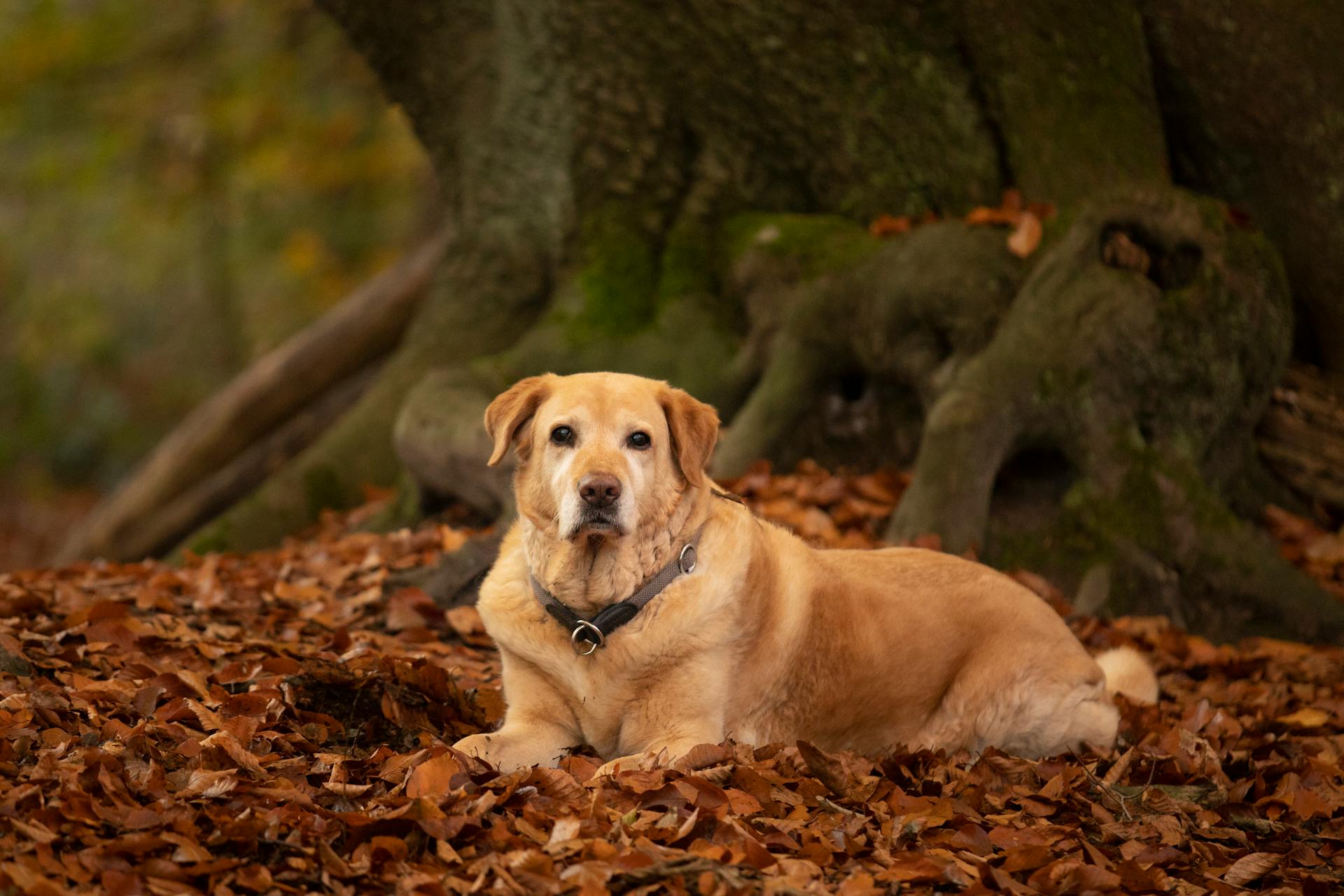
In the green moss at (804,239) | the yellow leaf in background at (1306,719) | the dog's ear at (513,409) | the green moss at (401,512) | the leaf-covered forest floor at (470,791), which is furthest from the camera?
the green moss at (401,512)

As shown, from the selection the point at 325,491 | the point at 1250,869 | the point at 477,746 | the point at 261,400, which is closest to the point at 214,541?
the point at 325,491

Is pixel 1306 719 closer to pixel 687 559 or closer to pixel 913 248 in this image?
pixel 687 559

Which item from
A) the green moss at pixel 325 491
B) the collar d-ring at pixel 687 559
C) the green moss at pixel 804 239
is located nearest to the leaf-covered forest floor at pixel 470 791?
the collar d-ring at pixel 687 559

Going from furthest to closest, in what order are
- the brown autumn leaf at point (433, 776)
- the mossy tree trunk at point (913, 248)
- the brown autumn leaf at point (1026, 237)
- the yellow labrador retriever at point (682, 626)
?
the brown autumn leaf at point (1026, 237)
the mossy tree trunk at point (913, 248)
the yellow labrador retriever at point (682, 626)
the brown autumn leaf at point (433, 776)

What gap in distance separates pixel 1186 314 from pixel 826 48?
2683 millimetres

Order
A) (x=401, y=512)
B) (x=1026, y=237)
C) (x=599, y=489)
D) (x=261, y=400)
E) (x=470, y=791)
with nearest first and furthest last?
(x=470, y=791) < (x=599, y=489) < (x=1026, y=237) < (x=401, y=512) < (x=261, y=400)

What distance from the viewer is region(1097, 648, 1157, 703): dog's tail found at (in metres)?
5.36

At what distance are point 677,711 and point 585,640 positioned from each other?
1.27ft

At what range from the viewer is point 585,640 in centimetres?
429

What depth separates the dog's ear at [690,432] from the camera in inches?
169

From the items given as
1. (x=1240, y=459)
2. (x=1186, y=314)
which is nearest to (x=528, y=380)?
(x=1186, y=314)

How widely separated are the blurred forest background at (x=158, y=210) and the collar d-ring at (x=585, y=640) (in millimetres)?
11582

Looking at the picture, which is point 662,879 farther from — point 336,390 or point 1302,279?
point 336,390

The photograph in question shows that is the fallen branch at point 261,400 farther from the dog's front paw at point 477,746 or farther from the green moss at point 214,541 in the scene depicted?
the dog's front paw at point 477,746
